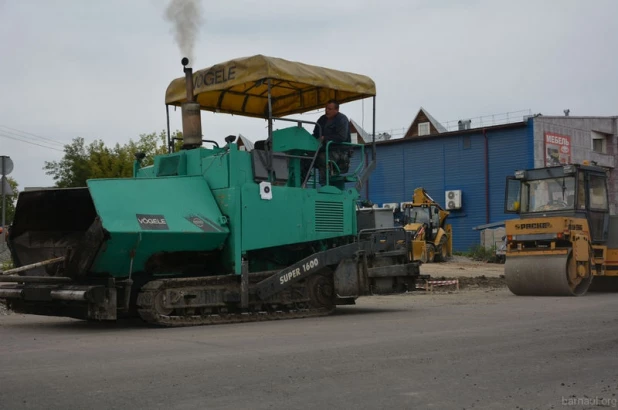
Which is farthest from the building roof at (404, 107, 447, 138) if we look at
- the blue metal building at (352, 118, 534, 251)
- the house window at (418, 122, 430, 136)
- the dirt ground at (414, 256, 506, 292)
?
the dirt ground at (414, 256, 506, 292)

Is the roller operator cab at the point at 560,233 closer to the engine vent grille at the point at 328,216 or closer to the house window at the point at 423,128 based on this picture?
the engine vent grille at the point at 328,216

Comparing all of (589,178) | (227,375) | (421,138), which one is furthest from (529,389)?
(421,138)

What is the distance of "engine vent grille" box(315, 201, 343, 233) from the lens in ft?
41.7

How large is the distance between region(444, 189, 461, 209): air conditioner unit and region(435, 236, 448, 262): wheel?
954cm

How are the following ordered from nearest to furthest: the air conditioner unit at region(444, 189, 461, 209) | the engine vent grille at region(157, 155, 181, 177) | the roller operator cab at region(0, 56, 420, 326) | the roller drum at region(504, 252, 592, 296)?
the roller operator cab at region(0, 56, 420, 326) < the engine vent grille at region(157, 155, 181, 177) < the roller drum at region(504, 252, 592, 296) < the air conditioner unit at region(444, 189, 461, 209)

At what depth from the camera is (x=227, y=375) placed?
6.65 m

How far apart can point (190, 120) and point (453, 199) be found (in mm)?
34846

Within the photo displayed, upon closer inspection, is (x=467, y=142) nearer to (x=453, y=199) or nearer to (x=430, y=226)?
(x=453, y=199)

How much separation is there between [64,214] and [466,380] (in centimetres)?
695

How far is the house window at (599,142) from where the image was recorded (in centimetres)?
5106

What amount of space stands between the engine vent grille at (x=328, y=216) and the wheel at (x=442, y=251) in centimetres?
2305

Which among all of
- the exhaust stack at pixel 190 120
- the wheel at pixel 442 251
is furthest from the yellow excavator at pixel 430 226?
the exhaust stack at pixel 190 120

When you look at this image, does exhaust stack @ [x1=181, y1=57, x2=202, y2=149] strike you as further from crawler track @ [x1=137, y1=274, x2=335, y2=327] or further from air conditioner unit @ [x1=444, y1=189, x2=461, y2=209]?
air conditioner unit @ [x1=444, y1=189, x2=461, y2=209]

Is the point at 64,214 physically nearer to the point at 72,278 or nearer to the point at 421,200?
the point at 72,278
